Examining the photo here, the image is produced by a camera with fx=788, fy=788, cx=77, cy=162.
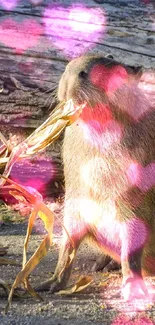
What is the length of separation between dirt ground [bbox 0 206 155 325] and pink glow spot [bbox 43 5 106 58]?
1.61 m

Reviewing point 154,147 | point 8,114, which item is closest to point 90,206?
point 154,147

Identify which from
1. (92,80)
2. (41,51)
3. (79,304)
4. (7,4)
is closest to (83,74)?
(92,80)

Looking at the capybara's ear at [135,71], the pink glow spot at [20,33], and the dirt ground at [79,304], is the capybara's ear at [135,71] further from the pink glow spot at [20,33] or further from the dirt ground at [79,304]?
the pink glow spot at [20,33]

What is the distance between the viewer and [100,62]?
4391 mm

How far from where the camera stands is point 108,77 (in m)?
4.38

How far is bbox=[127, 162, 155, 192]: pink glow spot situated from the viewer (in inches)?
178

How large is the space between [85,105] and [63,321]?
132 cm

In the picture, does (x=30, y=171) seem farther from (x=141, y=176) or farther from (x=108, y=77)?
(x=108, y=77)

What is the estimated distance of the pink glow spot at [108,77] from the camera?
14.3ft

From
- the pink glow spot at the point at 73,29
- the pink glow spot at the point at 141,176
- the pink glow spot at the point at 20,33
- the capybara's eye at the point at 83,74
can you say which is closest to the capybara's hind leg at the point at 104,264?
the pink glow spot at the point at 141,176

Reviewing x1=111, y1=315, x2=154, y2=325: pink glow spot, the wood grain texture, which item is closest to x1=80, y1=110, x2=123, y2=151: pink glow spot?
x1=111, y1=315, x2=154, y2=325: pink glow spot

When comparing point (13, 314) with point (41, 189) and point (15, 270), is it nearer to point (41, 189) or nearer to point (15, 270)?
point (15, 270)

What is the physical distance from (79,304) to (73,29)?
108 inches

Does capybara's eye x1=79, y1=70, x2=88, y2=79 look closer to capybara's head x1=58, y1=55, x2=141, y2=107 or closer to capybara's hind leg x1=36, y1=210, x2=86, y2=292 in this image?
capybara's head x1=58, y1=55, x2=141, y2=107
